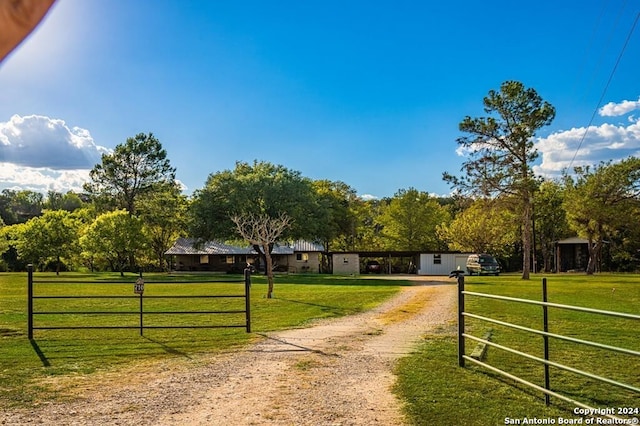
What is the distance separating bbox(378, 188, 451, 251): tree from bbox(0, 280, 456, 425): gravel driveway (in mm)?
48279

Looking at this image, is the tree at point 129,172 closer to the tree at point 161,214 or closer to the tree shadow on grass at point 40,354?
the tree at point 161,214

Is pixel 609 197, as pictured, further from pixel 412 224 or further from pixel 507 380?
pixel 507 380

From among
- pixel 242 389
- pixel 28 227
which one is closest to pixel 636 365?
pixel 242 389

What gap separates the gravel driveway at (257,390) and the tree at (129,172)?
170 feet

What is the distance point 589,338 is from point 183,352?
7.65 m

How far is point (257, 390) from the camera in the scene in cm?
674

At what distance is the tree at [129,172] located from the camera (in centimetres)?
5800

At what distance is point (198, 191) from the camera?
44.7 metres

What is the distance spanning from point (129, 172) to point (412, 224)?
30350mm

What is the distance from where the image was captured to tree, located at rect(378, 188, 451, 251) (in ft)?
191

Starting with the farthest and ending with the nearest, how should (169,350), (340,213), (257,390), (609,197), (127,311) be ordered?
1. (340,213)
2. (609,197)
3. (127,311)
4. (169,350)
5. (257,390)

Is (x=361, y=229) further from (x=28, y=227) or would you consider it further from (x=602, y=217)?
(x=28, y=227)

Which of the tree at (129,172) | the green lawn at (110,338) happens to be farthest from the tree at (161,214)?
the green lawn at (110,338)

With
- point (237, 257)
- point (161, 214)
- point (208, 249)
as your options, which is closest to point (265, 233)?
point (237, 257)
